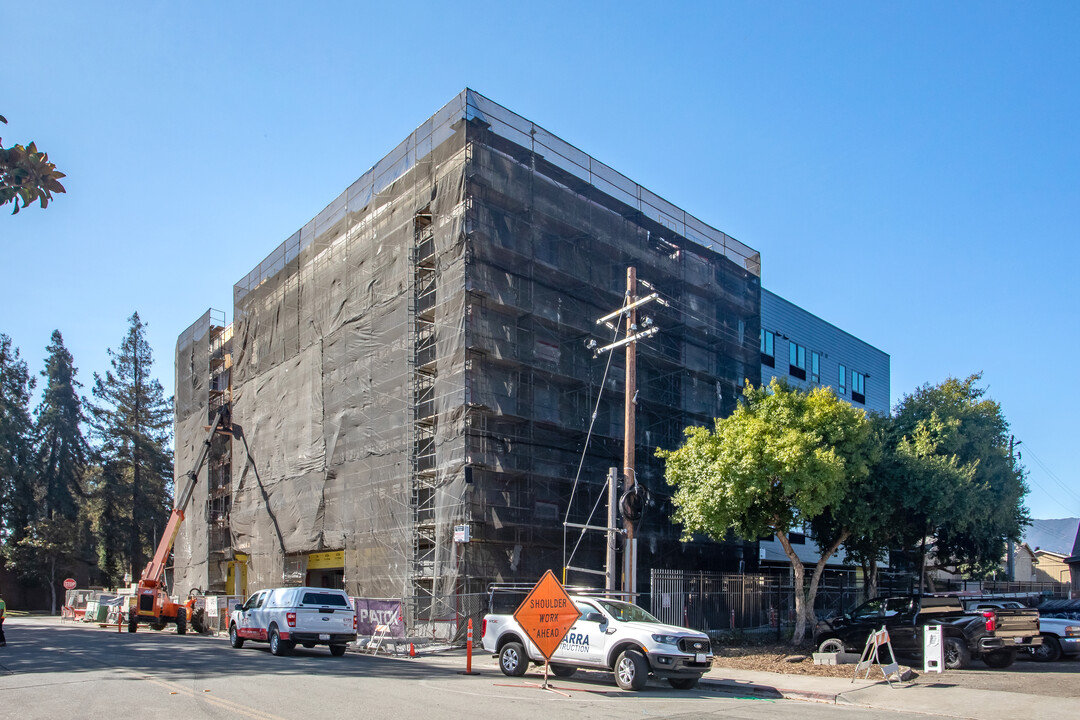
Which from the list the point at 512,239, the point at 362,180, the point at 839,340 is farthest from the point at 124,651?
the point at 839,340

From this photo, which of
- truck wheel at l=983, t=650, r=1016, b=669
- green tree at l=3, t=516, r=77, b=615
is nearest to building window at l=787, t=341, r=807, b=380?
truck wheel at l=983, t=650, r=1016, b=669

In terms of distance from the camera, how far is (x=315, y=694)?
12078 millimetres

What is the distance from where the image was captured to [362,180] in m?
32.0

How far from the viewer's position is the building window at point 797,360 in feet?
131

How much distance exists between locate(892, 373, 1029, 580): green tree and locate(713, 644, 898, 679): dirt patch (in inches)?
255

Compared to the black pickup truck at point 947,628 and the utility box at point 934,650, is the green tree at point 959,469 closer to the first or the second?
the black pickup truck at point 947,628

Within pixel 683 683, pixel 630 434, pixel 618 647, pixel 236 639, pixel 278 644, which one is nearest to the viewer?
pixel 618 647

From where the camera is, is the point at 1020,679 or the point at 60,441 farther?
the point at 60,441

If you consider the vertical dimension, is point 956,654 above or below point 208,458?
below

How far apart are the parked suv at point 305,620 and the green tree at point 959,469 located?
1632cm

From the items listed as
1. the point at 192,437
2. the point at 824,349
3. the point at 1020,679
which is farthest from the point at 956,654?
the point at 192,437

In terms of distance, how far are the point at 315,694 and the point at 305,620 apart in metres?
7.89

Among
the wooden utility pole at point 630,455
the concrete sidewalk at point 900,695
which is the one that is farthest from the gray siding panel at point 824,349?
the concrete sidewalk at point 900,695

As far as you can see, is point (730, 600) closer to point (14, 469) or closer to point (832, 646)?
point (832, 646)
